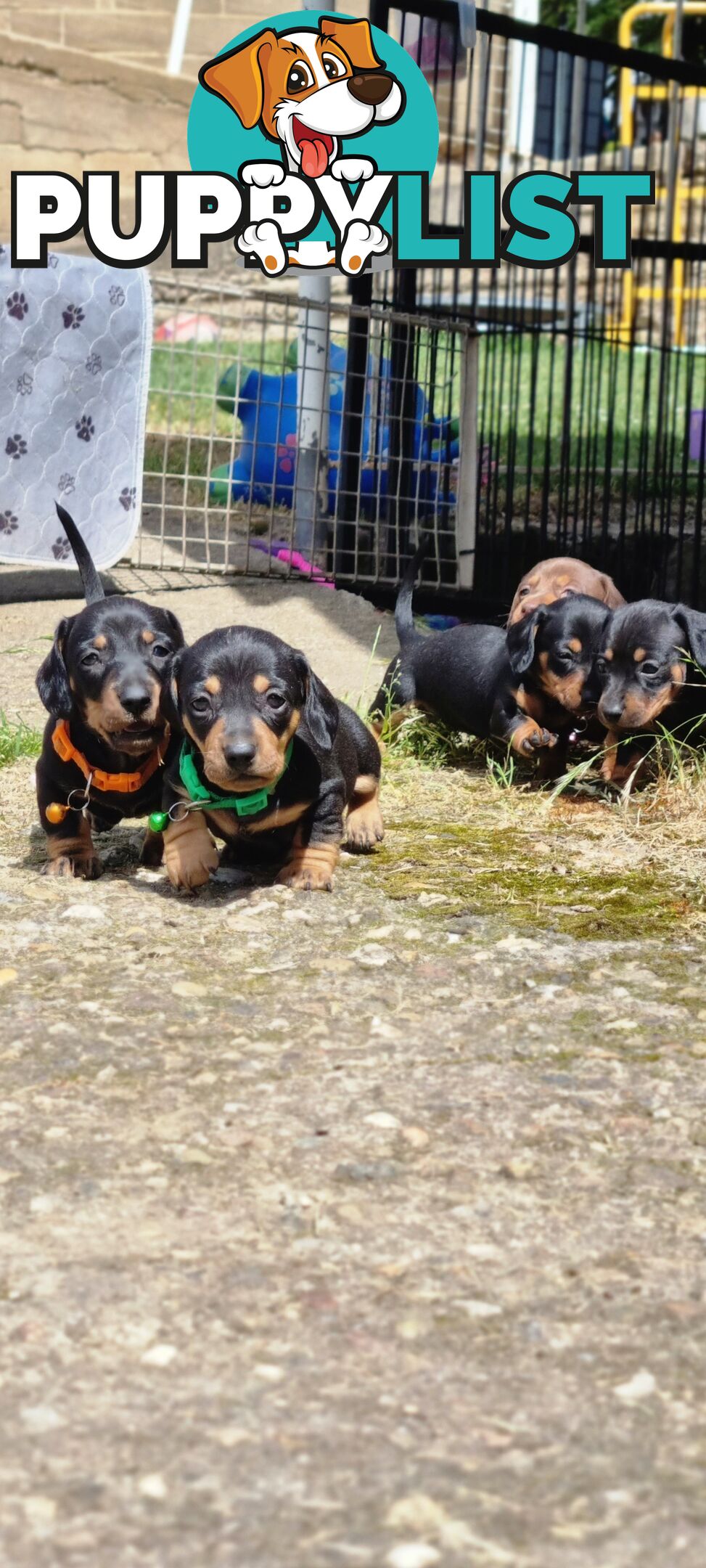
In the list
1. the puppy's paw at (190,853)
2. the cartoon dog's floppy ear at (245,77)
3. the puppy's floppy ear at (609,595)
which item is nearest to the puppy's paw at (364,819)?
the puppy's paw at (190,853)

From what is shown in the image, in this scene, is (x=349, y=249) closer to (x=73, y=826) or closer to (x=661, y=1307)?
(x=73, y=826)

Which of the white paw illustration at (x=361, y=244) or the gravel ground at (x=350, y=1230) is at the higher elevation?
the white paw illustration at (x=361, y=244)

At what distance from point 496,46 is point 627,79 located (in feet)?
4.11

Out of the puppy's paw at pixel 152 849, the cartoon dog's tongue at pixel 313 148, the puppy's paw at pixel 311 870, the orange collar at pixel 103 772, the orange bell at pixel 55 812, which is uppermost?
the cartoon dog's tongue at pixel 313 148

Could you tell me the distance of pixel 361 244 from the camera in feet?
23.3

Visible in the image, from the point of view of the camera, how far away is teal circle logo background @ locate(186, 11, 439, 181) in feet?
22.8

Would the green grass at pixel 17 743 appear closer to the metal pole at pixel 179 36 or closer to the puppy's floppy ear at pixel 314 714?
the puppy's floppy ear at pixel 314 714

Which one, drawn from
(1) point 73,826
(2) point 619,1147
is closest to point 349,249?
(1) point 73,826

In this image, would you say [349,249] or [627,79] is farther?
[627,79]

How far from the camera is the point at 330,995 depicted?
3.11 metres

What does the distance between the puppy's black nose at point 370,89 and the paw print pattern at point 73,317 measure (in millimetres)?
1606

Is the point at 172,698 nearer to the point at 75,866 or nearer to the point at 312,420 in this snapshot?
→ the point at 75,866

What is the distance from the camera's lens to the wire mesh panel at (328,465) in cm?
716

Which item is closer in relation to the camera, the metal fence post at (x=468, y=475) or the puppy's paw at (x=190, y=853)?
the puppy's paw at (x=190, y=853)
